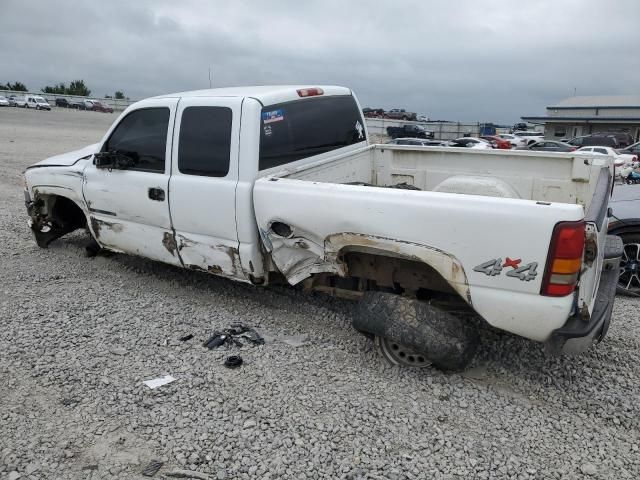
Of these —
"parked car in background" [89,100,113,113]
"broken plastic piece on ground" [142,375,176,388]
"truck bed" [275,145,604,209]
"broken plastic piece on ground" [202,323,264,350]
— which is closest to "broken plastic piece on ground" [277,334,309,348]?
"broken plastic piece on ground" [202,323,264,350]

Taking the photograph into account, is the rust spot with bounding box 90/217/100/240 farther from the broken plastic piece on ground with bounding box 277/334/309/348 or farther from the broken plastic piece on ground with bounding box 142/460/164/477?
the broken plastic piece on ground with bounding box 142/460/164/477

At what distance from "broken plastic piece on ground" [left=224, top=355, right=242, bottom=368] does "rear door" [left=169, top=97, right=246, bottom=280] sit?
2.45ft

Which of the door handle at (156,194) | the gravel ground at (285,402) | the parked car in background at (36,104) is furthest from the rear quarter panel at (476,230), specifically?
the parked car in background at (36,104)

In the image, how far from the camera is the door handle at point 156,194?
15.0ft

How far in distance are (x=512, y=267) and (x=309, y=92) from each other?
254 cm

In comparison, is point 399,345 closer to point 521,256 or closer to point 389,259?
point 389,259

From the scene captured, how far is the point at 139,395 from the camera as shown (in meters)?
3.35

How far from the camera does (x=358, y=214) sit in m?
3.38

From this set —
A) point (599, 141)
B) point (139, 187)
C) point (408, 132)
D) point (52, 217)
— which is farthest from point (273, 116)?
point (408, 132)

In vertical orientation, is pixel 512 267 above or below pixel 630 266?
above

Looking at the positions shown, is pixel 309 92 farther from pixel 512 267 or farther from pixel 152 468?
pixel 152 468

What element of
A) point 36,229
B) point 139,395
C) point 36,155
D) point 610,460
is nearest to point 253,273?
point 139,395

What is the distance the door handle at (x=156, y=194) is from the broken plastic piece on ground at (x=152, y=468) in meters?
2.40

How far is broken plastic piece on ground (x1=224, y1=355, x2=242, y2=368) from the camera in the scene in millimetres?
3714
